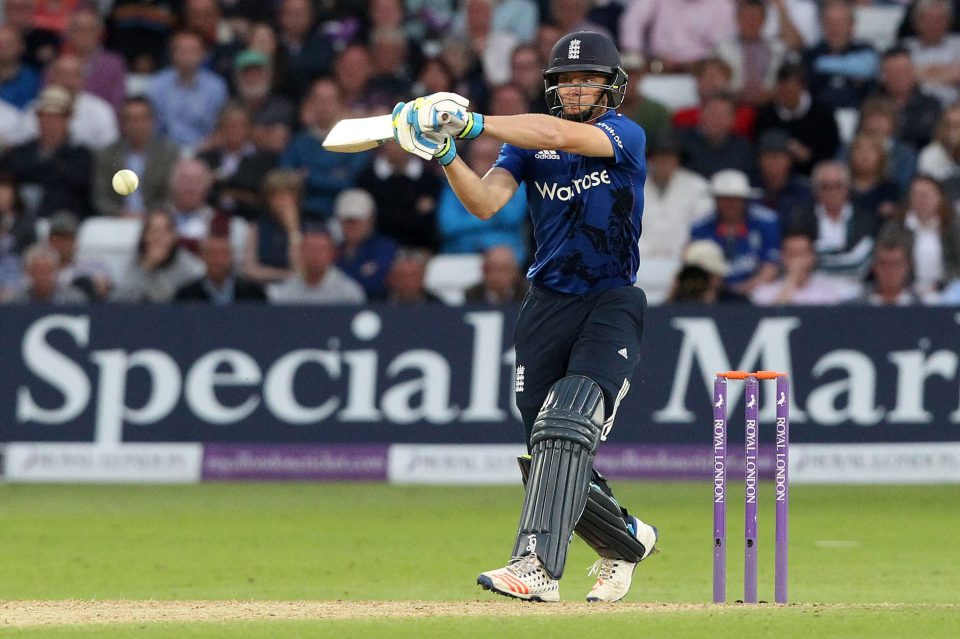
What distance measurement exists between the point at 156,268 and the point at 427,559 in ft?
15.6

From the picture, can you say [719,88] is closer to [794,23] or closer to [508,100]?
[794,23]

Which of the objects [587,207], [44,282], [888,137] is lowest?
[44,282]

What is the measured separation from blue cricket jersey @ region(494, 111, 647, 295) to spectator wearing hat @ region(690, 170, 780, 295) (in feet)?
22.4

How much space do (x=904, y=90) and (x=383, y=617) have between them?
9.99 meters

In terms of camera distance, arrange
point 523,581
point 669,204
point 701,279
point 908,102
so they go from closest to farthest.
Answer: point 523,581, point 701,279, point 669,204, point 908,102

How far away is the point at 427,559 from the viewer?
8.97 m

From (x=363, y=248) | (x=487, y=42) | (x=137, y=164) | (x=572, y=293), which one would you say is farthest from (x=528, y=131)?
(x=487, y=42)

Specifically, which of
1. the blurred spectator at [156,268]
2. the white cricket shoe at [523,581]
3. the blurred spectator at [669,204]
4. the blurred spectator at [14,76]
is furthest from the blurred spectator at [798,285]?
the white cricket shoe at [523,581]

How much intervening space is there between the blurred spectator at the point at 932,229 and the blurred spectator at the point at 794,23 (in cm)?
247

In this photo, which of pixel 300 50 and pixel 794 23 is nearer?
pixel 300 50

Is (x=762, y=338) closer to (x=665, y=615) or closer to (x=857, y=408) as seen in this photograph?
(x=857, y=408)

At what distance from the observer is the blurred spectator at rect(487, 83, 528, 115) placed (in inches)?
543

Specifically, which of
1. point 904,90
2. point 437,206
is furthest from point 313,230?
point 904,90

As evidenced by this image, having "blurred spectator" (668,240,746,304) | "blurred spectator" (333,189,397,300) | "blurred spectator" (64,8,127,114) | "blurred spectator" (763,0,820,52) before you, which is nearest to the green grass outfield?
"blurred spectator" (668,240,746,304)
